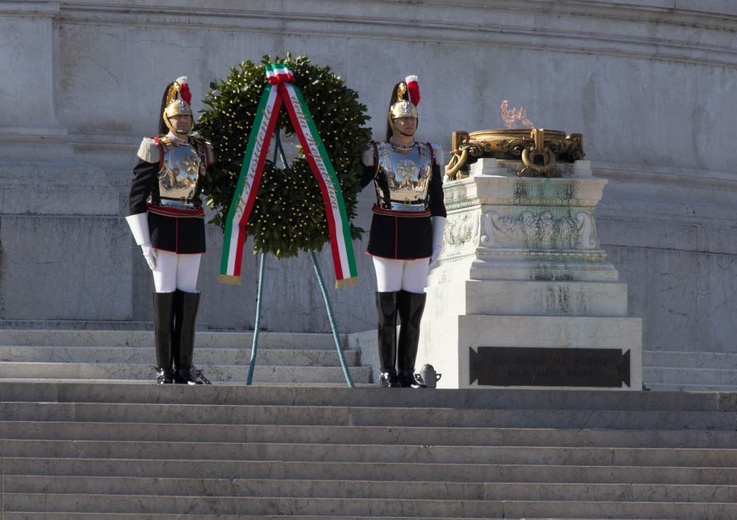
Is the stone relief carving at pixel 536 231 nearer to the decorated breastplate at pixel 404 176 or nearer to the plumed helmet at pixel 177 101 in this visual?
the decorated breastplate at pixel 404 176

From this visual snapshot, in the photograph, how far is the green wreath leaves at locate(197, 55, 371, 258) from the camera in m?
14.3

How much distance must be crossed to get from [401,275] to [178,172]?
173 cm

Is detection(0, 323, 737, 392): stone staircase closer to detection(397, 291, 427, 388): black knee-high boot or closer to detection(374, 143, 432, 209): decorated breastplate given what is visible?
detection(397, 291, 427, 388): black knee-high boot

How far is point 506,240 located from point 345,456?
3.68 m

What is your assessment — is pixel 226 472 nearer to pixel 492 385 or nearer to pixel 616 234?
pixel 492 385

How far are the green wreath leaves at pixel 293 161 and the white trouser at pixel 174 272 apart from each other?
59 centimetres

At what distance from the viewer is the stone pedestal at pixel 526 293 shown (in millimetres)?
14977

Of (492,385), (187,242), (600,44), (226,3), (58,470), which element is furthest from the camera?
(600,44)

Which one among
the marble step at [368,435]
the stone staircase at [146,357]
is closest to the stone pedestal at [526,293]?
the stone staircase at [146,357]

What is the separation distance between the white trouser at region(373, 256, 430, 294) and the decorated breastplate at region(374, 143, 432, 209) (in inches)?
16.0

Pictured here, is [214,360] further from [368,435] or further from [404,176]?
[368,435]

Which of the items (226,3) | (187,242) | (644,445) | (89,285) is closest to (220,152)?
(187,242)

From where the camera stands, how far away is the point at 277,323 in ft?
64.6

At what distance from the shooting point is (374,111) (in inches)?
824
